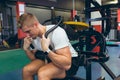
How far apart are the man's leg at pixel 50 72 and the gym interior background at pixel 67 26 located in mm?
401

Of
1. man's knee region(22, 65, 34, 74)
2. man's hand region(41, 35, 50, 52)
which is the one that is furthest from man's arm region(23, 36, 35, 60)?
man's hand region(41, 35, 50, 52)

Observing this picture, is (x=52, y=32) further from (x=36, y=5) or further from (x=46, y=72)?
(x=36, y=5)

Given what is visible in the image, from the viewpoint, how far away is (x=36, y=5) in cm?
866

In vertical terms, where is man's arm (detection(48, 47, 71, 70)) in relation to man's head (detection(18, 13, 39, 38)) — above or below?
below

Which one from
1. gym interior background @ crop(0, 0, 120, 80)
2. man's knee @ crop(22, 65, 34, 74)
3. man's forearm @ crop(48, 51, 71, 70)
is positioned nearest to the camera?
man's forearm @ crop(48, 51, 71, 70)

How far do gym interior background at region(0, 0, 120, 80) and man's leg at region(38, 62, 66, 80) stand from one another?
0.40 metres

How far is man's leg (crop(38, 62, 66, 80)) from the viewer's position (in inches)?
57.5

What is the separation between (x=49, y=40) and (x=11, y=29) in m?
6.75

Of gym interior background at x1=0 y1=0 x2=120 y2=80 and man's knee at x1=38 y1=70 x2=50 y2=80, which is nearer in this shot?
man's knee at x1=38 y1=70 x2=50 y2=80

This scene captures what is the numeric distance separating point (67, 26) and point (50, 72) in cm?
61

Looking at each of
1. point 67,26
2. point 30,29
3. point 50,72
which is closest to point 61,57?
point 50,72

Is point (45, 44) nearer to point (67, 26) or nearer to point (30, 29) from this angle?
point (30, 29)

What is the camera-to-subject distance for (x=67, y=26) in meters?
1.88

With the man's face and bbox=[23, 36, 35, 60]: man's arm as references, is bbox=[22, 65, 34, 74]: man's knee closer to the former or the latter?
bbox=[23, 36, 35, 60]: man's arm
